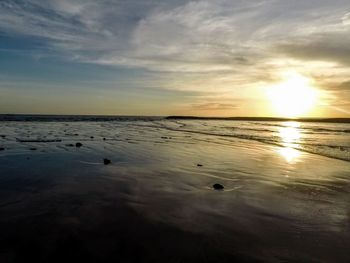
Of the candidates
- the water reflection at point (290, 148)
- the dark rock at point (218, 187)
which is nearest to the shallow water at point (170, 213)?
the dark rock at point (218, 187)

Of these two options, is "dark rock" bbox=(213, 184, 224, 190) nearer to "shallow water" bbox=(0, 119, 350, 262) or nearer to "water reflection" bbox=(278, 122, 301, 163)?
"shallow water" bbox=(0, 119, 350, 262)

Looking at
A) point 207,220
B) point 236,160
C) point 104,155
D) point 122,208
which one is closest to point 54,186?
point 122,208

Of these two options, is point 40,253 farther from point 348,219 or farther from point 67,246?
point 348,219

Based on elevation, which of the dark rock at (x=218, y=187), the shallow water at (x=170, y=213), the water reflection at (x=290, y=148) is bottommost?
the water reflection at (x=290, y=148)

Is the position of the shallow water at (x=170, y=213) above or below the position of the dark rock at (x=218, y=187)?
below

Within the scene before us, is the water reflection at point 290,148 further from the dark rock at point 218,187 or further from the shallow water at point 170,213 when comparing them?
the dark rock at point 218,187

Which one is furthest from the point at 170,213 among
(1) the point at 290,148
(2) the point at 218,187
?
(1) the point at 290,148

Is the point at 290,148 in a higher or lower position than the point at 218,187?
lower

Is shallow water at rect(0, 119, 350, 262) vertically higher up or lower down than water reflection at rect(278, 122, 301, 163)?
higher up

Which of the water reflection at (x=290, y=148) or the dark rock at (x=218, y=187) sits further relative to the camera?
the water reflection at (x=290, y=148)

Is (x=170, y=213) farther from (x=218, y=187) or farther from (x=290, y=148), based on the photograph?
(x=290, y=148)

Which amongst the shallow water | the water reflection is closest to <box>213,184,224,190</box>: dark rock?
the shallow water

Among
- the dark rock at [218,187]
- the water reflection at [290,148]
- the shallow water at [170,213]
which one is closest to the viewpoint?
the shallow water at [170,213]

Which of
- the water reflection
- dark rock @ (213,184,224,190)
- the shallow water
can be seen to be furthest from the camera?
the water reflection
